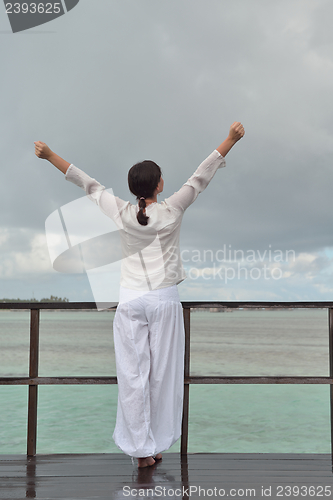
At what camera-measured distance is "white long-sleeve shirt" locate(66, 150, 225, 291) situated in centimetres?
194

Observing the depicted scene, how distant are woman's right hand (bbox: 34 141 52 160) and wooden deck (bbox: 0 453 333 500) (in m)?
1.43

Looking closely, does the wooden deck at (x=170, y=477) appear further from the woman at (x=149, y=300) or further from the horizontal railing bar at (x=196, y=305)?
the horizontal railing bar at (x=196, y=305)

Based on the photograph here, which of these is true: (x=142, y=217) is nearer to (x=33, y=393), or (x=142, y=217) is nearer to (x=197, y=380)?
(x=197, y=380)

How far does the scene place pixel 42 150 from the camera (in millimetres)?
1987

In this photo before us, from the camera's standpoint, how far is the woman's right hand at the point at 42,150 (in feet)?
6.51

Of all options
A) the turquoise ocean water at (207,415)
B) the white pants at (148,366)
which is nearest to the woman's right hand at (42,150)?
the white pants at (148,366)

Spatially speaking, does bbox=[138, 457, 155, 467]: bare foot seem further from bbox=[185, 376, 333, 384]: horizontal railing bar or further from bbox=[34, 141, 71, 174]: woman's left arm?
bbox=[34, 141, 71, 174]: woman's left arm

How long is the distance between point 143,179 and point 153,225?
0.22 metres

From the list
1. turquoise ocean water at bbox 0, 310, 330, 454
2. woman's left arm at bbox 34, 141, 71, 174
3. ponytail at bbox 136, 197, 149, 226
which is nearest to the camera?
ponytail at bbox 136, 197, 149, 226

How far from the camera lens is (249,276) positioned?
36.7 meters

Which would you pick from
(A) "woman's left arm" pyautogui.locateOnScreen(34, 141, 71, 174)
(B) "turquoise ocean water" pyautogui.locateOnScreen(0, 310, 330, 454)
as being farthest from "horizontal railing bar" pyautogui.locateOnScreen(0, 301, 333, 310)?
(B) "turquoise ocean water" pyautogui.locateOnScreen(0, 310, 330, 454)

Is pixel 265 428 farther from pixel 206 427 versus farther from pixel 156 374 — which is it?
pixel 156 374

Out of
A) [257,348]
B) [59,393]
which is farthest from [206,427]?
[257,348]

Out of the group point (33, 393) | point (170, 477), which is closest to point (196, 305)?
point (170, 477)
